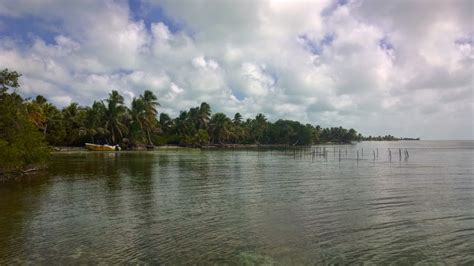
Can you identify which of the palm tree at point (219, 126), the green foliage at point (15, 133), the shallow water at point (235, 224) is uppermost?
the palm tree at point (219, 126)

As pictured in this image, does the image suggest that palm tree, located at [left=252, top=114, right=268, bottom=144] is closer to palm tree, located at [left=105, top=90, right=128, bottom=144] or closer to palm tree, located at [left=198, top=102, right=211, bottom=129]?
palm tree, located at [left=198, top=102, right=211, bottom=129]

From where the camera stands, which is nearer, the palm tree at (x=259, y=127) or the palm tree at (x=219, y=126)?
the palm tree at (x=219, y=126)

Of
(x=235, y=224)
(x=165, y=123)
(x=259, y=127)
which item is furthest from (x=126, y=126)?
(x=235, y=224)

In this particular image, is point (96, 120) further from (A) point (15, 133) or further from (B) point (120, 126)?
(A) point (15, 133)

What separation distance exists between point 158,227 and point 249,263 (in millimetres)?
5374

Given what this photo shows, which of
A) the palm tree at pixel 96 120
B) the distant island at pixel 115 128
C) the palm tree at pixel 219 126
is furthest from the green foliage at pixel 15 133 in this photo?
the palm tree at pixel 219 126

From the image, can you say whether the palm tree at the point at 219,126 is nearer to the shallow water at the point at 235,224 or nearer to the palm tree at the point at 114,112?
the palm tree at the point at 114,112

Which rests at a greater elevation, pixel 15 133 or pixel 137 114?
pixel 137 114

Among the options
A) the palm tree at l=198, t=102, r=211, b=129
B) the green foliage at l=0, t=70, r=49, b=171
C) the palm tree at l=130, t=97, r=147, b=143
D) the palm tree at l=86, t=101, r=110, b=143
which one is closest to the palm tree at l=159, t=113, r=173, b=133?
the palm tree at l=198, t=102, r=211, b=129

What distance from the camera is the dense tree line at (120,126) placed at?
31125mm

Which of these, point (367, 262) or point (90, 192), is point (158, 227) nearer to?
point (367, 262)

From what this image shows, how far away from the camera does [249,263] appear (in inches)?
410

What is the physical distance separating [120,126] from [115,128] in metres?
2.48

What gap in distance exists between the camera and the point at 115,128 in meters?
88.6
